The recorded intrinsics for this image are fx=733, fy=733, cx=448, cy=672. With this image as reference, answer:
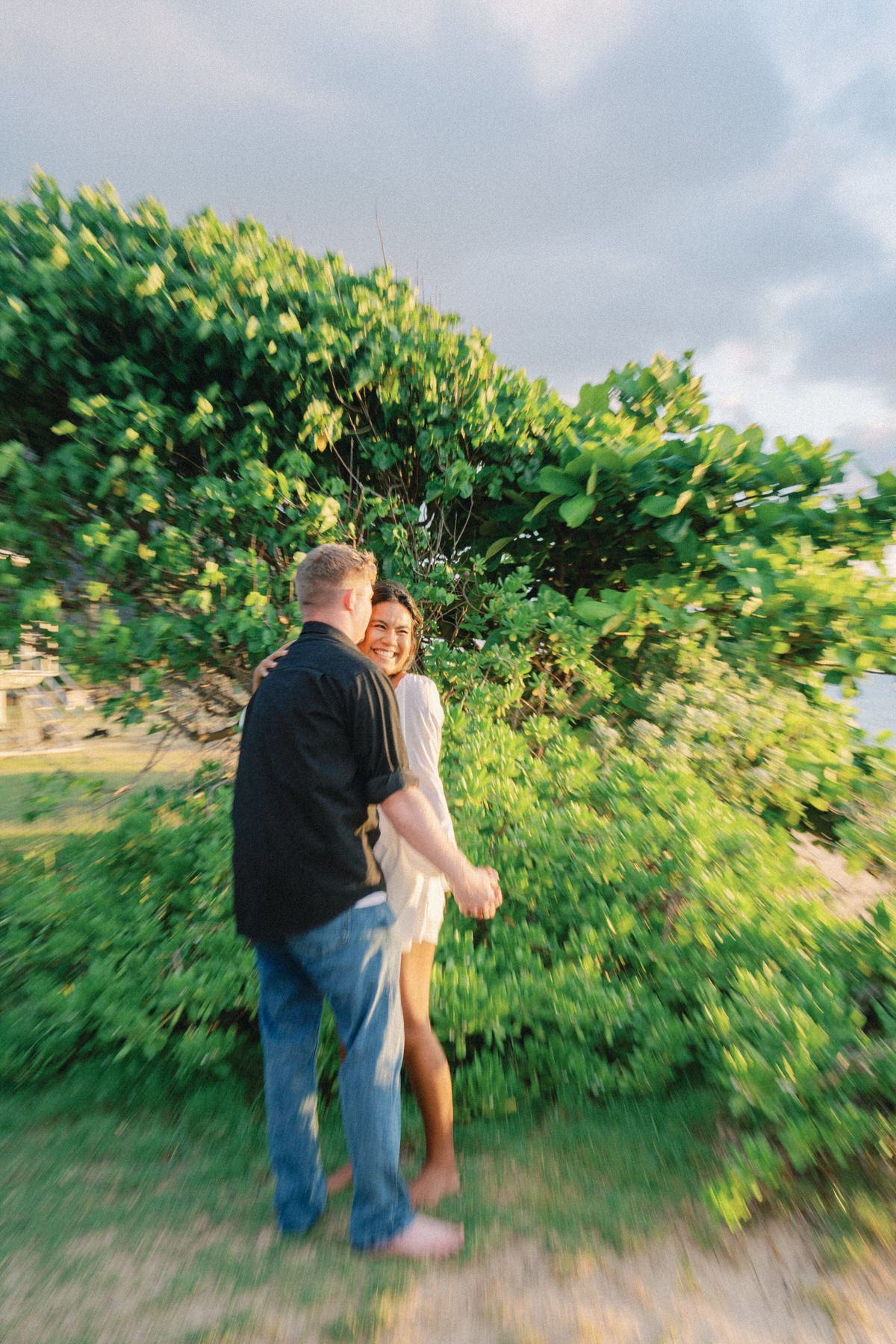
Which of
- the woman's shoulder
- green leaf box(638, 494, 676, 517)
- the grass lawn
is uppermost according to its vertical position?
green leaf box(638, 494, 676, 517)

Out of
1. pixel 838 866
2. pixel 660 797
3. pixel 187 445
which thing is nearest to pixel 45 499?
pixel 187 445

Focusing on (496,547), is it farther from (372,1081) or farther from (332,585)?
(372,1081)

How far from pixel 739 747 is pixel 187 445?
389 cm

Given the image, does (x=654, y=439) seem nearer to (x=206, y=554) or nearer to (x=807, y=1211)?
(x=206, y=554)

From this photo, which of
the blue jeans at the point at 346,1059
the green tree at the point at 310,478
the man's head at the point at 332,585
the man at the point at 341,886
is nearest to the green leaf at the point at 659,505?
the green tree at the point at 310,478

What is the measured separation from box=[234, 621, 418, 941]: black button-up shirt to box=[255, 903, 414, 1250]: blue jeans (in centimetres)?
11

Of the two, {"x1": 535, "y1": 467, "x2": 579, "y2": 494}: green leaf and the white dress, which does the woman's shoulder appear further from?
{"x1": 535, "y1": 467, "x2": 579, "y2": 494}: green leaf

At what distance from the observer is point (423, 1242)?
2240mm

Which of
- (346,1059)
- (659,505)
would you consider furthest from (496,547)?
(346,1059)

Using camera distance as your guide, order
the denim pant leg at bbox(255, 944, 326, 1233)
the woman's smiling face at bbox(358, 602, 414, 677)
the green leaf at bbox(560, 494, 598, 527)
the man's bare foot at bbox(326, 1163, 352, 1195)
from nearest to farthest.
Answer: the denim pant leg at bbox(255, 944, 326, 1233)
the man's bare foot at bbox(326, 1163, 352, 1195)
the woman's smiling face at bbox(358, 602, 414, 677)
the green leaf at bbox(560, 494, 598, 527)

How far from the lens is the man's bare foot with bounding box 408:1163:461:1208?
8.14 feet

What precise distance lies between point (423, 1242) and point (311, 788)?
1.44 m

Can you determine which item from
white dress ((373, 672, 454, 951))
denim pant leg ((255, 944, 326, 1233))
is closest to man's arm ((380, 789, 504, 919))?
white dress ((373, 672, 454, 951))

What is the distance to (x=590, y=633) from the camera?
483 cm
